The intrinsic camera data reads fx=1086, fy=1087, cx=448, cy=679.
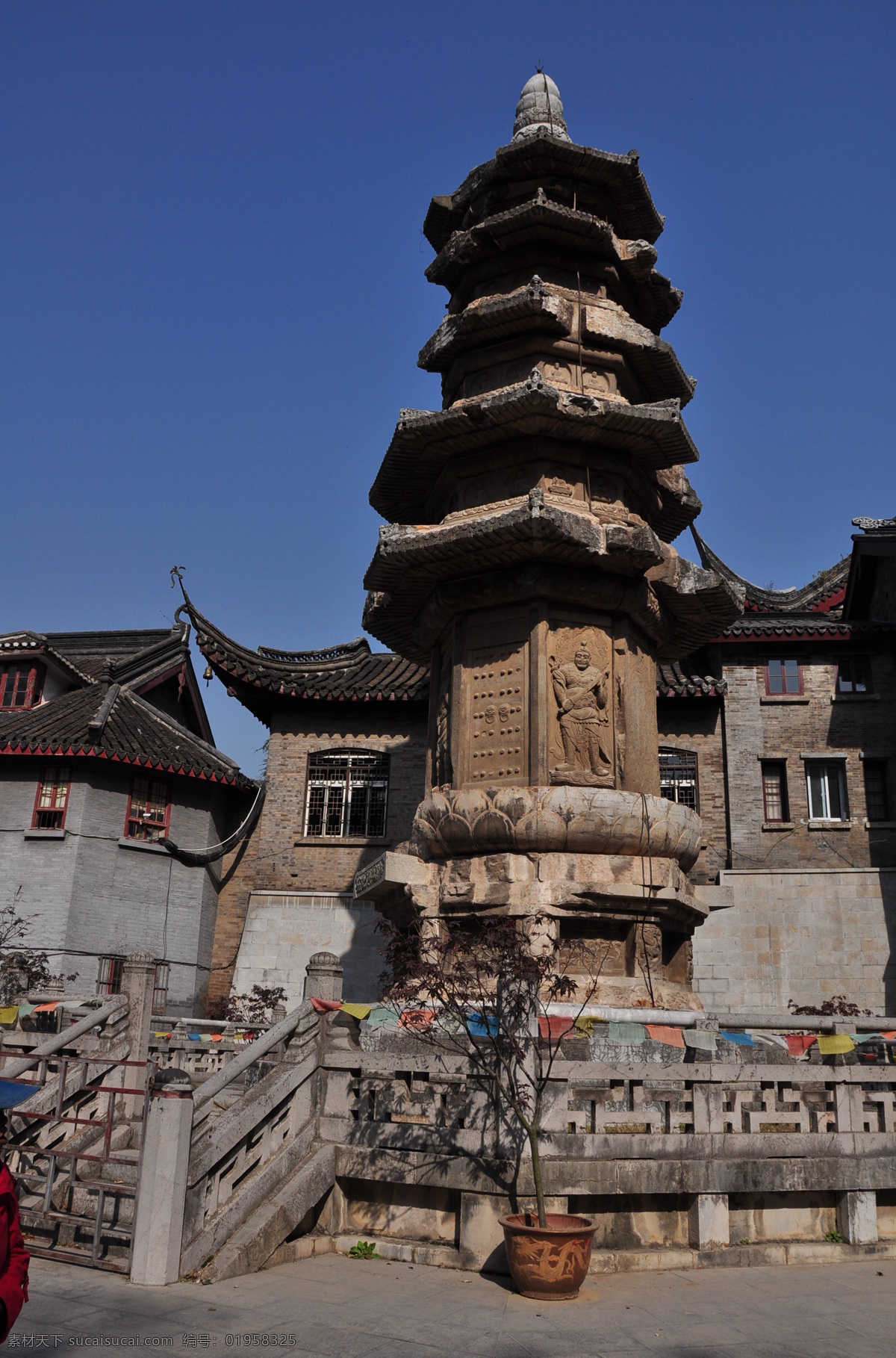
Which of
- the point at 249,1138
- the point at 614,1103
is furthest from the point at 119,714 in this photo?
the point at 614,1103

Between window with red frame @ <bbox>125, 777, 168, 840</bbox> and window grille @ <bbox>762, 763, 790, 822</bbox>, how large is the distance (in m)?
13.7

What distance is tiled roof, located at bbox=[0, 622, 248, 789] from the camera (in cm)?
2338

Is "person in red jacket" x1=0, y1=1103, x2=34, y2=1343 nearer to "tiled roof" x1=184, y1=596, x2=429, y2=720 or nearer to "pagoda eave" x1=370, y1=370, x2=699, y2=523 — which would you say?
"pagoda eave" x1=370, y1=370, x2=699, y2=523

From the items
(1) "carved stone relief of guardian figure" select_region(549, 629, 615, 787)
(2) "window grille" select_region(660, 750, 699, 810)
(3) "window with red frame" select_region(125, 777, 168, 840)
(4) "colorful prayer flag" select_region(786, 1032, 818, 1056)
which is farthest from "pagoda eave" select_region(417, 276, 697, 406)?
(3) "window with red frame" select_region(125, 777, 168, 840)

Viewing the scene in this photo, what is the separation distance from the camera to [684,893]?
1416 centimetres

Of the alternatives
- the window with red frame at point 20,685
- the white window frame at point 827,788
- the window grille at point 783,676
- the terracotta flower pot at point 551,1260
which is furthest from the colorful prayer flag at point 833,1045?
the window with red frame at point 20,685

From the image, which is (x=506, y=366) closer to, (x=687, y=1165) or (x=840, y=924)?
(x=687, y=1165)

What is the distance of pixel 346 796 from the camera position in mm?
25531

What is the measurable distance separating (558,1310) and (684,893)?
22.8 feet

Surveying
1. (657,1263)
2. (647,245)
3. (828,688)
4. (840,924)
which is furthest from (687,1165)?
(828,688)

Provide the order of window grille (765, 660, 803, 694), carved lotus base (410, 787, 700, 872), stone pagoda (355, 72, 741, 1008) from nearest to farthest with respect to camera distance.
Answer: carved lotus base (410, 787, 700, 872)
stone pagoda (355, 72, 741, 1008)
window grille (765, 660, 803, 694)

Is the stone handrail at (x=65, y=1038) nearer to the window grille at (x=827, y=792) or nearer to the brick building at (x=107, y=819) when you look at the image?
the brick building at (x=107, y=819)

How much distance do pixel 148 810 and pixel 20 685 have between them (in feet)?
16.2

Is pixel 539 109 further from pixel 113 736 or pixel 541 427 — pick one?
pixel 113 736
